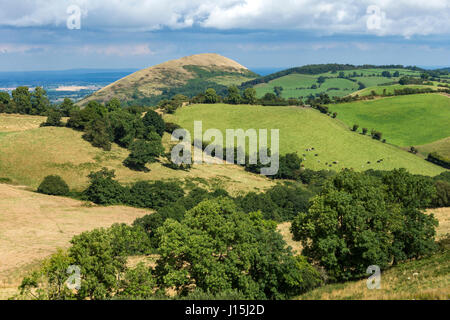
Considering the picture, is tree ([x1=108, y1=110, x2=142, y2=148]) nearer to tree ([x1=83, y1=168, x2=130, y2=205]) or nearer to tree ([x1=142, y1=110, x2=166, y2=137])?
tree ([x1=142, y1=110, x2=166, y2=137])

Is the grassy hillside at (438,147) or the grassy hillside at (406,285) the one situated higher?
the grassy hillside at (406,285)

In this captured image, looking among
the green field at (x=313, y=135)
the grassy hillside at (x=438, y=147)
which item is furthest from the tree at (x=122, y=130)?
the grassy hillside at (x=438, y=147)

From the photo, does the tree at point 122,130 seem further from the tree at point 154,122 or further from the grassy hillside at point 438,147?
the grassy hillside at point 438,147

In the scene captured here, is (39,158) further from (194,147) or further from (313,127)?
(313,127)

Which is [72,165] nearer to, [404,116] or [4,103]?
[4,103]

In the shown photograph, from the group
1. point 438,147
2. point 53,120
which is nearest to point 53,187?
point 53,120
